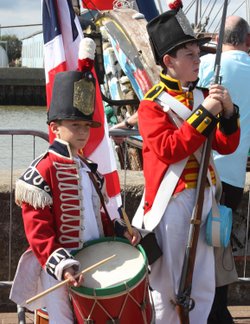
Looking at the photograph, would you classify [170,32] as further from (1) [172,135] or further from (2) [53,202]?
(2) [53,202]

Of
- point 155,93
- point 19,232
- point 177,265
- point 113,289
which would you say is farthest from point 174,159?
point 19,232

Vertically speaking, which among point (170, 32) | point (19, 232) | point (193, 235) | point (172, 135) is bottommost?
point (19, 232)

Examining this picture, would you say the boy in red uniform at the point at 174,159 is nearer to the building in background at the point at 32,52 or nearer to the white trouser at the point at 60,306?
the white trouser at the point at 60,306

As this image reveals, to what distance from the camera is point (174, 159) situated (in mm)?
3906

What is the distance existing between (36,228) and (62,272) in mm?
240

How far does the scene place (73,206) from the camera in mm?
3652

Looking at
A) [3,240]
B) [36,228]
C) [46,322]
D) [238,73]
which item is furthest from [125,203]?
[36,228]

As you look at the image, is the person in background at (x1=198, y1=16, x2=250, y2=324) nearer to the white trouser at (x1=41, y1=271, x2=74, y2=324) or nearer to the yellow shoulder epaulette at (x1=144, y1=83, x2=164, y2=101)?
the yellow shoulder epaulette at (x1=144, y1=83, x2=164, y2=101)

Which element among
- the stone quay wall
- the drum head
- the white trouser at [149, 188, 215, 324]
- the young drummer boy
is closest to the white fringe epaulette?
the young drummer boy

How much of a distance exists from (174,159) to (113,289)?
2.60 feet

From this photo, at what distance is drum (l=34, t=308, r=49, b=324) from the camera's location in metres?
3.90

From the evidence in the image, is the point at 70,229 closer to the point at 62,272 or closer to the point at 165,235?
the point at 62,272

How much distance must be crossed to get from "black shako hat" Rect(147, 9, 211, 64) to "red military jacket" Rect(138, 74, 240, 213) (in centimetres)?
15

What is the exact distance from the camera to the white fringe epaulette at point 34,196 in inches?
139
